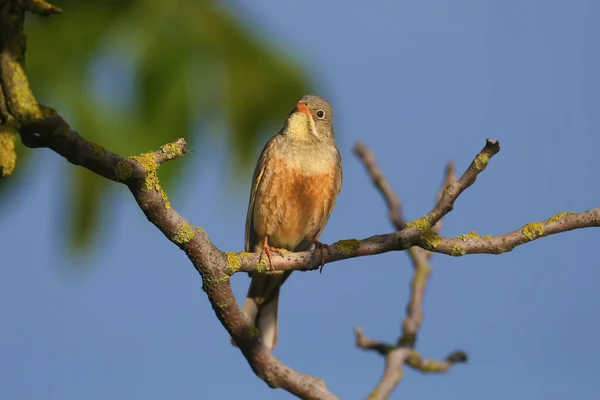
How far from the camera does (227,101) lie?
558cm

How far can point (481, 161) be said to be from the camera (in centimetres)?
321

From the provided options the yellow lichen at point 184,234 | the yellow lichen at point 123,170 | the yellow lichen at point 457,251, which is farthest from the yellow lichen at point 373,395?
the yellow lichen at point 123,170

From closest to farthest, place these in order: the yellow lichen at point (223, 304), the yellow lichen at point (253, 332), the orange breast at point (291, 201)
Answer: the yellow lichen at point (223, 304)
the yellow lichen at point (253, 332)
the orange breast at point (291, 201)

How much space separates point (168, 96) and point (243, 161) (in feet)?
3.04

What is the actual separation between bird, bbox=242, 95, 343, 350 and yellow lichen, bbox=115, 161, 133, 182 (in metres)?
2.48

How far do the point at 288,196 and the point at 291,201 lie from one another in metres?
0.04

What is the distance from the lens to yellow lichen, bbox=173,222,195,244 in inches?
128

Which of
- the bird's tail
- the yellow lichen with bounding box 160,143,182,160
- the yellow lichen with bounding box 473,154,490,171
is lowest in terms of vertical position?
the yellow lichen with bounding box 160,143,182,160

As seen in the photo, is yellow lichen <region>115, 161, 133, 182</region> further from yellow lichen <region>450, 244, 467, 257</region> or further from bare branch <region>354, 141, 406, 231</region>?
bare branch <region>354, 141, 406, 231</region>

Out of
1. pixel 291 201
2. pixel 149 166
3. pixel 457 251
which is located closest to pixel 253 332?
pixel 457 251

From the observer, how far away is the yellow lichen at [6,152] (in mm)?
2514

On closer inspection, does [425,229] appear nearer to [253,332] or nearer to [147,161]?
[253,332]

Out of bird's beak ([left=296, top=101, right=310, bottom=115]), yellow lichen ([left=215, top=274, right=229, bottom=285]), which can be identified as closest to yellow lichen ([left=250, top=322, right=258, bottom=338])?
yellow lichen ([left=215, top=274, right=229, bottom=285])

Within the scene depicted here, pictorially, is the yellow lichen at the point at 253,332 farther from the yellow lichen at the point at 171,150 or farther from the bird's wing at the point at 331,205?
the bird's wing at the point at 331,205
